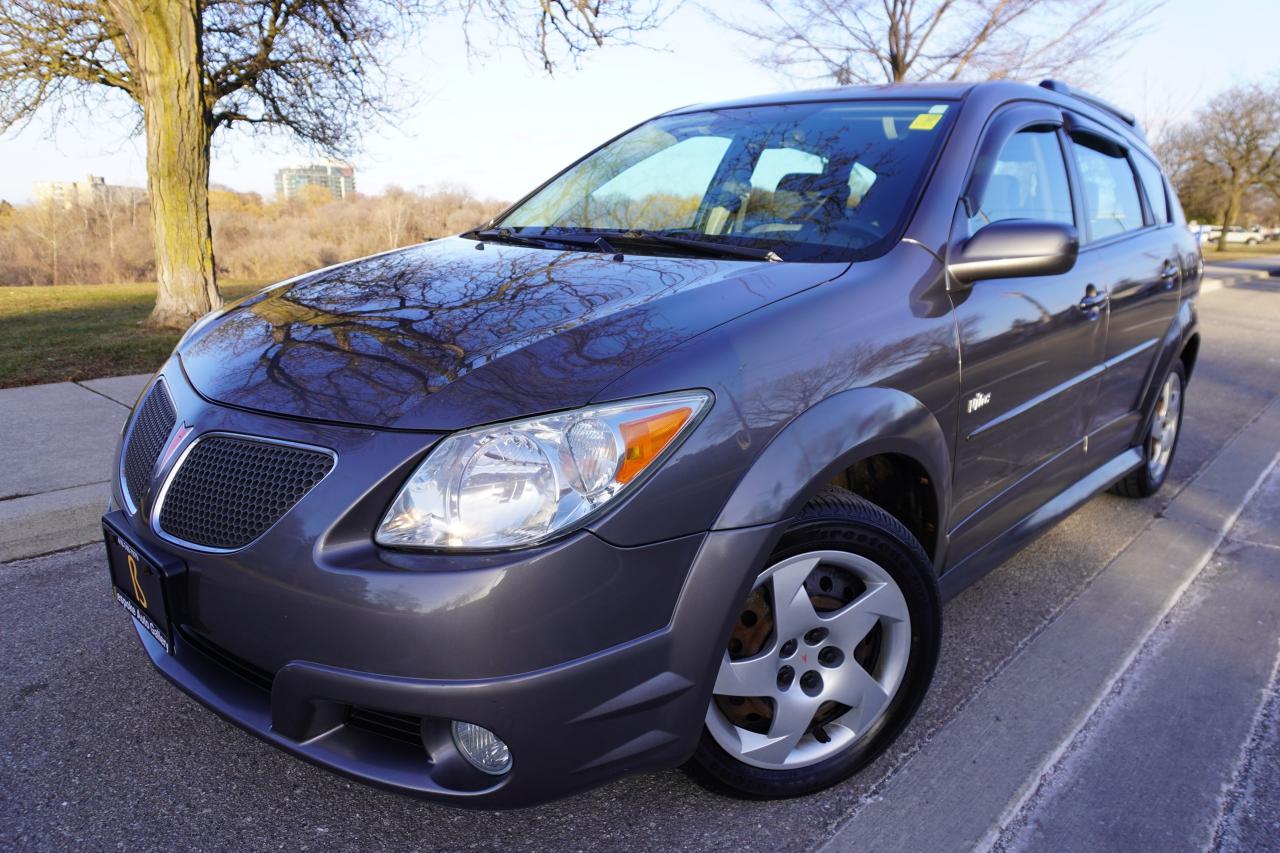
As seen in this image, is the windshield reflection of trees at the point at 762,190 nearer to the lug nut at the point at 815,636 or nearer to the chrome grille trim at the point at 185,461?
the lug nut at the point at 815,636

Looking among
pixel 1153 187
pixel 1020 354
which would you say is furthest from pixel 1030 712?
pixel 1153 187

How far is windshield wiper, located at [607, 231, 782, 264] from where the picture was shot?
238 centimetres

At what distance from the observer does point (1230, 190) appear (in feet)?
137

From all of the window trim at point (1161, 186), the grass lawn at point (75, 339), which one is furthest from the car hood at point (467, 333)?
the grass lawn at point (75, 339)

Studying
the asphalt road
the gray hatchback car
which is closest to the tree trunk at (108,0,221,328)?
the asphalt road

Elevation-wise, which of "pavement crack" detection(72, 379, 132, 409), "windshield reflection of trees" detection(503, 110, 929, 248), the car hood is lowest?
"pavement crack" detection(72, 379, 132, 409)

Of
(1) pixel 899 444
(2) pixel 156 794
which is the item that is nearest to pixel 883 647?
(1) pixel 899 444

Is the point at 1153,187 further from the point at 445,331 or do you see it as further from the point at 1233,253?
the point at 1233,253

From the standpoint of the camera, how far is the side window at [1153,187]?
407 centimetres

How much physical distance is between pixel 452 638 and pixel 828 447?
0.89 meters

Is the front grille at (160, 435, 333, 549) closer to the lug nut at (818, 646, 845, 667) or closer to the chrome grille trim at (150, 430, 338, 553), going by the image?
the chrome grille trim at (150, 430, 338, 553)

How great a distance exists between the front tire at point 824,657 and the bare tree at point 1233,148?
44679mm

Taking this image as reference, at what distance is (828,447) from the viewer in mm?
1957

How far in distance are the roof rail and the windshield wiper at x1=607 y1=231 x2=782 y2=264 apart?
5.78 feet
